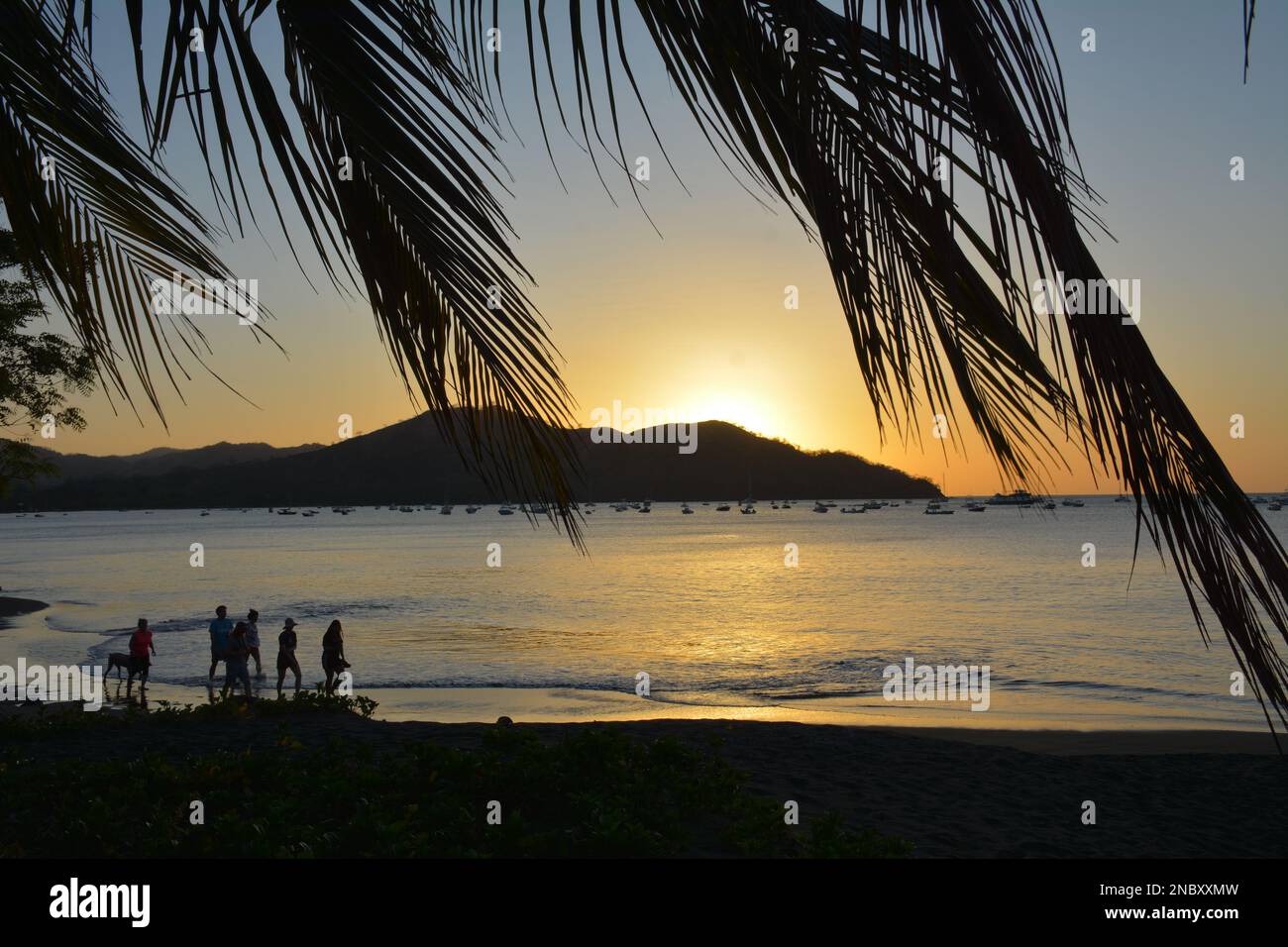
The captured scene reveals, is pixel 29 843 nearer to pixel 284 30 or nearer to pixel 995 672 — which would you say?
pixel 284 30

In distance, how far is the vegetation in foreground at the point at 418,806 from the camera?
252 inches

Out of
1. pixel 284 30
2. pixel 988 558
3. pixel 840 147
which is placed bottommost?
pixel 988 558

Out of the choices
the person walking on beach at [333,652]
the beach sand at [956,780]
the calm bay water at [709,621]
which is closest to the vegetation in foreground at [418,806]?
the beach sand at [956,780]

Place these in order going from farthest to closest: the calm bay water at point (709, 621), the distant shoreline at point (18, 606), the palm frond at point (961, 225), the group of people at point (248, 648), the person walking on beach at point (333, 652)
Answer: the distant shoreline at point (18, 606) < the calm bay water at point (709, 621) < the person walking on beach at point (333, 652) < the group of people at point (248, 648) < the palm frond at point (961, 225)

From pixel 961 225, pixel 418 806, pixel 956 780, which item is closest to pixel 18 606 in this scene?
pixel 418 806

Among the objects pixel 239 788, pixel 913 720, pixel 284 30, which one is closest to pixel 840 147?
pixel 284 30

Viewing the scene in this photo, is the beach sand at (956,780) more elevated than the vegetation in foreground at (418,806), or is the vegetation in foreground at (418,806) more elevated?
the vegetation in foreground at (418,806)

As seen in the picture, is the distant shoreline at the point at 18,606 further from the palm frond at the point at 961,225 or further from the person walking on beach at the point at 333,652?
the palm frond at the point at 961,225

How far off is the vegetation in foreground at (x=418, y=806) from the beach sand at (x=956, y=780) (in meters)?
1.25

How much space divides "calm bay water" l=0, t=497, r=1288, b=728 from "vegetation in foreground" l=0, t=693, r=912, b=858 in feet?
42.8

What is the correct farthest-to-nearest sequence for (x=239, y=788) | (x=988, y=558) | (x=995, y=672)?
1. (x=988, y=558)
2. (x=995, y=672)
3. (x=239, y=788)

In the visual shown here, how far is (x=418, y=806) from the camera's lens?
23.9 feet
